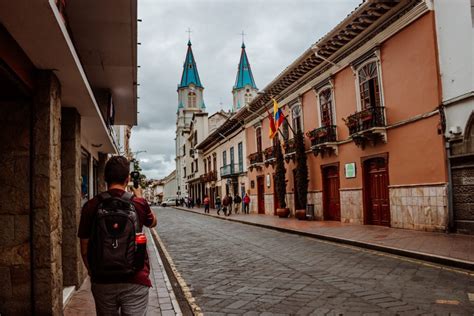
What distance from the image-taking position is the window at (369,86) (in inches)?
601

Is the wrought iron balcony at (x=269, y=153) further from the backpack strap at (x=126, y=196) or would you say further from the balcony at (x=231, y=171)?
the backpack strap at (x=126, y=196)

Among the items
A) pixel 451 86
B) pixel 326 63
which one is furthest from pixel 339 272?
pixel 326 63

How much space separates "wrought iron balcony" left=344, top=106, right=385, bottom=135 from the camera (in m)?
14.5

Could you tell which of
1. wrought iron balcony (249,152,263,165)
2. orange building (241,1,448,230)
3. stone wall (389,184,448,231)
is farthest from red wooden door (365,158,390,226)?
wrought iron balcony (249,152,263,165)

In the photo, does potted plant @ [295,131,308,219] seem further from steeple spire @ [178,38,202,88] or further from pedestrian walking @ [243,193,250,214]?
steeple spire @ [178,38,202,88]

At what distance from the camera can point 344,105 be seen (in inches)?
683

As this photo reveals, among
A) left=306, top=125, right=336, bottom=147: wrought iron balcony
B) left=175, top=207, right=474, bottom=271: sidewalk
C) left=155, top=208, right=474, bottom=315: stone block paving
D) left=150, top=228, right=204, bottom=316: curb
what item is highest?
left=306, top=125, right=336, bottom=147: wrought iron balcony

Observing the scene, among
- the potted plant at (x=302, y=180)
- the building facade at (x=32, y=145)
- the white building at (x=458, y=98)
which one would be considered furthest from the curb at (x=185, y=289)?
the potted plant at (x=302, y=180)

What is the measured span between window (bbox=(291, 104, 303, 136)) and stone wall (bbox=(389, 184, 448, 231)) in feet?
27.9

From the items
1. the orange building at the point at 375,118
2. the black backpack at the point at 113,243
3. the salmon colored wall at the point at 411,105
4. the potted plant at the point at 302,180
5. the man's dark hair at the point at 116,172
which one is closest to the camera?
the black backpack at the point at 113,243

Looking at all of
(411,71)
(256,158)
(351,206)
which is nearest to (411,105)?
(411,71)

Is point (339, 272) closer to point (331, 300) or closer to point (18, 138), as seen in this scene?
point (331, 300)

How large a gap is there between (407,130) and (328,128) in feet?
16.4

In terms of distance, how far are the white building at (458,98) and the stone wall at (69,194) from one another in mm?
9656
